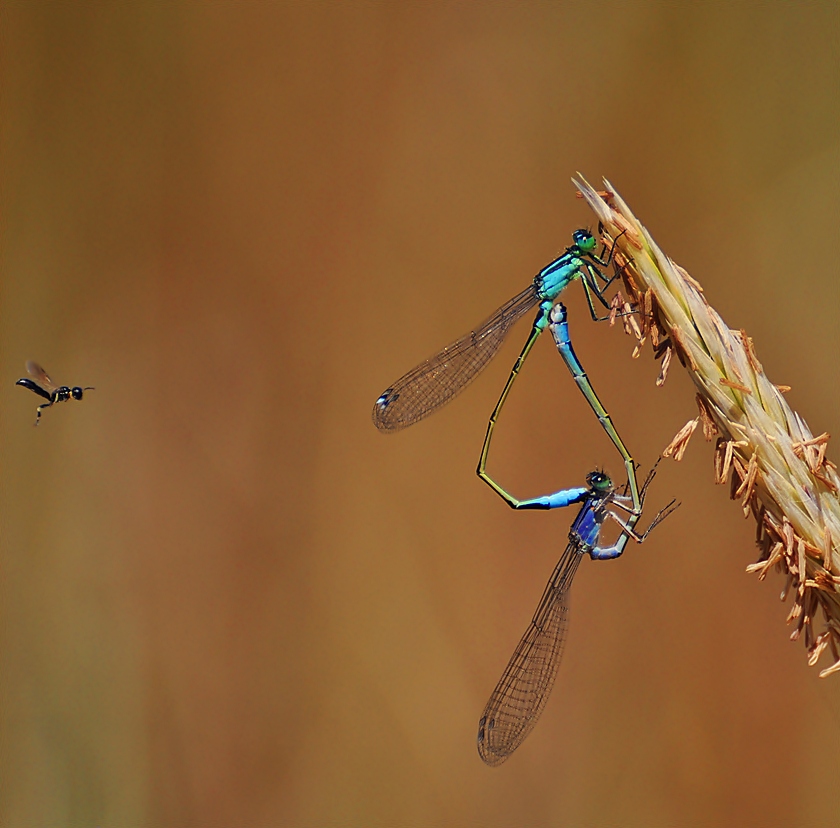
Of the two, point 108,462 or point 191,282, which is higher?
point 191,282

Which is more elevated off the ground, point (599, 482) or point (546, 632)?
point (599, 482)

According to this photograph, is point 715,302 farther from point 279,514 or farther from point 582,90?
point 279,514

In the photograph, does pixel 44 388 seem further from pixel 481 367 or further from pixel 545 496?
pixel 545 496

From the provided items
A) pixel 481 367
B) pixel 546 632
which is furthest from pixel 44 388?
pixel 546 632

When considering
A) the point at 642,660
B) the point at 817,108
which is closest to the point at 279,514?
the point at 642,660

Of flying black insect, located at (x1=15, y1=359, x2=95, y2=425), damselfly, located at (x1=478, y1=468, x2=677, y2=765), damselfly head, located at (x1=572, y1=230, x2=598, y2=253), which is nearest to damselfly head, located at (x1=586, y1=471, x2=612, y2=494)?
damselfly, located at (x1=478, y1=468, x2=677, y2=765)

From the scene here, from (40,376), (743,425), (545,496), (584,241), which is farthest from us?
(40,376)

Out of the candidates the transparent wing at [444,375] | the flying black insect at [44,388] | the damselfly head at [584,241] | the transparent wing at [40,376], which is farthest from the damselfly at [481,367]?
the transparent wing at [40,376]

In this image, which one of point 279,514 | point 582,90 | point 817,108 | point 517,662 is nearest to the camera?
point 517,662
